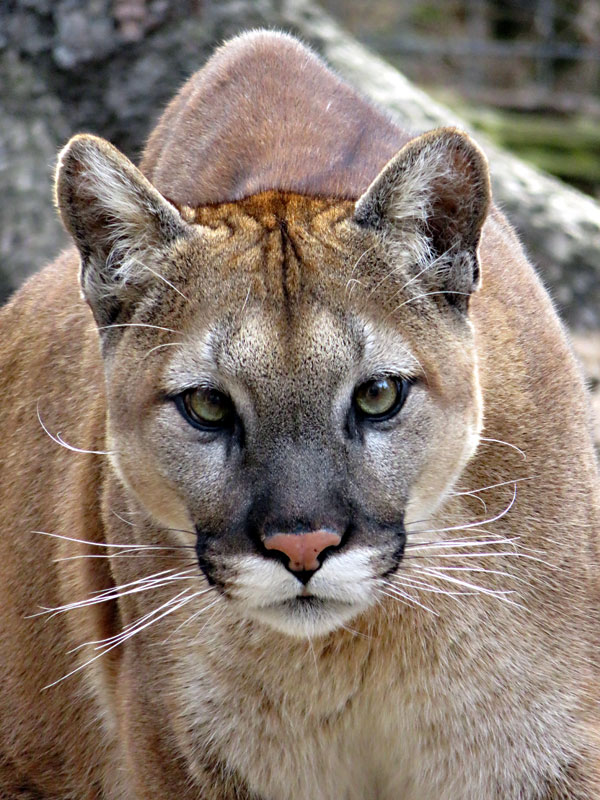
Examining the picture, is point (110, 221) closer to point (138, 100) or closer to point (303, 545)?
point (303, 545)

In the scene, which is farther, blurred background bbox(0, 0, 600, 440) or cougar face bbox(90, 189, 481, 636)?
blurred background bbox(0, 0, 600, 440)

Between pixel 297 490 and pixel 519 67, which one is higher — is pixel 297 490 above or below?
below

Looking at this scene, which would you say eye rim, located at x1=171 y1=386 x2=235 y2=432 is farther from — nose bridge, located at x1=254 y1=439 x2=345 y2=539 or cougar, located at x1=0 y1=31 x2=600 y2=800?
nose bridge, located at x1=254 y1=439 x2=345 y2=539

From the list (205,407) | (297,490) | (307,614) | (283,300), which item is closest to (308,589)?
(307,614)

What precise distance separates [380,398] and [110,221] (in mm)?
931

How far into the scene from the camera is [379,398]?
321cm

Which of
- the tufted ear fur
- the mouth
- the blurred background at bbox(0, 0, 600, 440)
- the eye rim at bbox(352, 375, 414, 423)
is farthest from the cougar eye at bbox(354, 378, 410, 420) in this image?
the blurred background at bbox(0, 0, 600, 440)

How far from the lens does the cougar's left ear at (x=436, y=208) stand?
3350mm

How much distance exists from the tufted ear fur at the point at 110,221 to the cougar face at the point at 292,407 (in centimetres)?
6

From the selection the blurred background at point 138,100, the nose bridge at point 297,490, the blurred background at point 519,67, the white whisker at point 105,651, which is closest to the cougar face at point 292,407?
the nose bridge at point 297,490

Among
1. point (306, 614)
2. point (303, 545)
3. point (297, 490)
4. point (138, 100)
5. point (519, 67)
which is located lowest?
point (306, 614)

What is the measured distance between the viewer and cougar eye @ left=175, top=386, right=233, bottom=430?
3234 millimetres

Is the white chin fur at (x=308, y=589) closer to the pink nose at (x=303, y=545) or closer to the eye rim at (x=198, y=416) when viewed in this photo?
the pink nose at (x=303, y=545)

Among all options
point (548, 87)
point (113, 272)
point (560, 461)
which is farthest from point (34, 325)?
point (548, 87)
